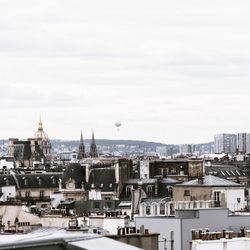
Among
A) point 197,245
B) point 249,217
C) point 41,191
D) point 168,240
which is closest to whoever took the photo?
point 197,245

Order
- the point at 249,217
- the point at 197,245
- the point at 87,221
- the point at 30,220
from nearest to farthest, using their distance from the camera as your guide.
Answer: the point at 197,245
the point at 249,217
the point at 87,221
the point at 30,220

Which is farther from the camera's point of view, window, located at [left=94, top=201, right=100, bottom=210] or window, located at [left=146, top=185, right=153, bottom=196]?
window, located at [left=146, top=185, right=153, bottom=196]

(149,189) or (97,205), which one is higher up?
(149,189)

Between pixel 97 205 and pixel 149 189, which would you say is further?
pixel 149 189

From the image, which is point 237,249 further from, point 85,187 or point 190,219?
point 85,187

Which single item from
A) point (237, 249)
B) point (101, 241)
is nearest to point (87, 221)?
point (237, 249)

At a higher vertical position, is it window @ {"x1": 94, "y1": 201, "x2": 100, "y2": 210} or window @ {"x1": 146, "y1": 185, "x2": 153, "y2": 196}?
window @ {"x1": 146, "y1": 185, "x2": 153, "y2": 196}

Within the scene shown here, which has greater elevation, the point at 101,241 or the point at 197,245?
the point at 101,241

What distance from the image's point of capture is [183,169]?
111 meters

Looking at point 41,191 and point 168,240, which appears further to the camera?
point 41,191

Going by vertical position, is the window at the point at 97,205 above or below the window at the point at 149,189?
below

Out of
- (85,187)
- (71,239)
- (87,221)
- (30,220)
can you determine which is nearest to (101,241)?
(71,239)

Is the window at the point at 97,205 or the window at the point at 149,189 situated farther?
the window at the point at 149,189

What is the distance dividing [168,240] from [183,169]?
261ft
